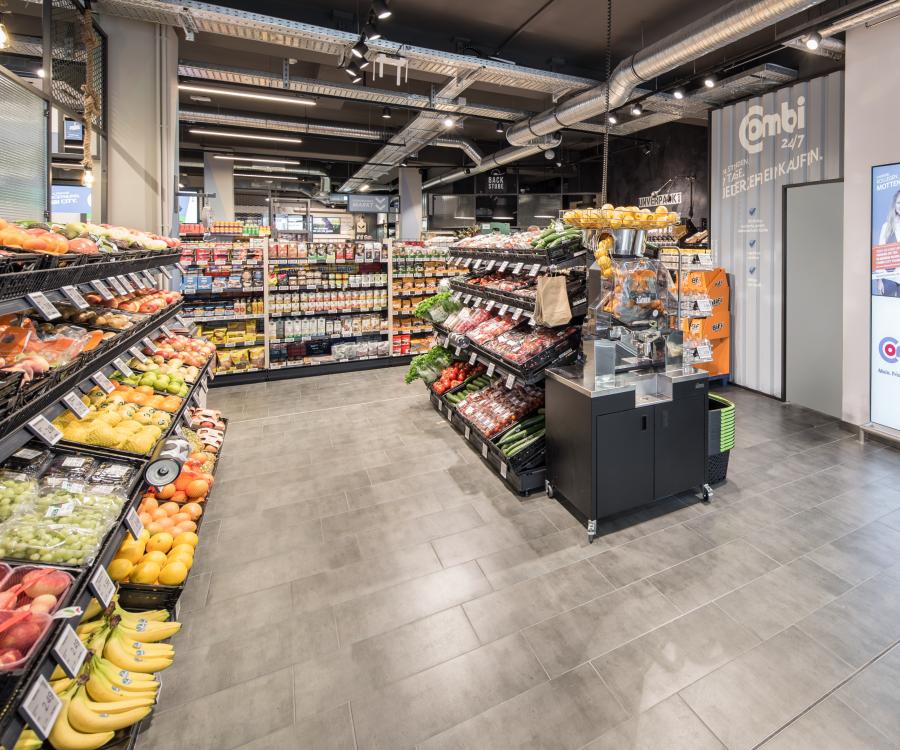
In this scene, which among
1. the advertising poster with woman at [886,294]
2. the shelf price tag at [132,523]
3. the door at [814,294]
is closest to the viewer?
the shelf price tag at [132,523]

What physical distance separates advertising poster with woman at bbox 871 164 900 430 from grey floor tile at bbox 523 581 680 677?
12.4 ft

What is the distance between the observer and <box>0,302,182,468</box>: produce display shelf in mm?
1532

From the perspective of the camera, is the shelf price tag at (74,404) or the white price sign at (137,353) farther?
the white price sign at (137,353)

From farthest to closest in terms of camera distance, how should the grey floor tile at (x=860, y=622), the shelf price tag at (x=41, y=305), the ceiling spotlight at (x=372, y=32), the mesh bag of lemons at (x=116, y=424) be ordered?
the ceiling spotlight at (x=372, y=32) → the mesh bag of lemons at (x=116, y=424) → the grey floor tile at (x=860, y=622) → the shelf price tag at (x=41, y=305)

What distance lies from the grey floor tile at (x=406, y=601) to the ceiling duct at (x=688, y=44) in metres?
4.12

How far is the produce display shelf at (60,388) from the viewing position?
1532 millimetres

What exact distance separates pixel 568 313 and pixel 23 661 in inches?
128

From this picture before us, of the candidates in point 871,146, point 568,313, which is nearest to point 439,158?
point 871,146

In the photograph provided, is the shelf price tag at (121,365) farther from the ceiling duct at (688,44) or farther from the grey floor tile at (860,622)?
the ceiling duct at (688,44)

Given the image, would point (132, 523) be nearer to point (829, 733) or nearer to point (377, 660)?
point (377, 660)

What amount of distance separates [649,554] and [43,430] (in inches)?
122

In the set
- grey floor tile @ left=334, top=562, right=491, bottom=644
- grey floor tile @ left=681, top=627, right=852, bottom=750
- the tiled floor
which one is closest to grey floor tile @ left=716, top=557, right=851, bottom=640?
the tiled floor

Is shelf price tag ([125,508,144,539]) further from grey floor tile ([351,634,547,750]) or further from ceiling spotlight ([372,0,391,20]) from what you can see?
ceiling spotlight ([372,0,391,20])

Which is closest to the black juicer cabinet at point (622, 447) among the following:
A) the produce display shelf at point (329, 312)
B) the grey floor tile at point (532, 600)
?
the grey floor tile at point (532, 600)
